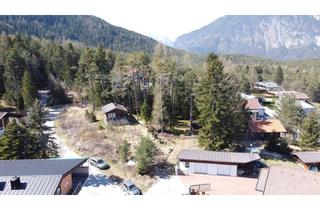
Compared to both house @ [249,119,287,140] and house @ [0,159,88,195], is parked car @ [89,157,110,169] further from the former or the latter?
house @ [249,119,287,140]

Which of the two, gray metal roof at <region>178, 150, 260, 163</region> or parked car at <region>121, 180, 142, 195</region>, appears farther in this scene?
gray metal roof at <region>178, 150, 260, 163</region>

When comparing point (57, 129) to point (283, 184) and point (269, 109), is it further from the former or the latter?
point (269, 109)

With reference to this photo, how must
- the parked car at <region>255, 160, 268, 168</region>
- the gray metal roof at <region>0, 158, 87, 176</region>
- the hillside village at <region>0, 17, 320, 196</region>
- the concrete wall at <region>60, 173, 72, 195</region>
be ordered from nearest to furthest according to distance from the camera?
1. the concrete wall at <region>60, 173, 72, 195</region>
2. the gray metal roof at <region>0, 158, 87, 176</region>
3. the hillside village at <region>0, 17, 320, 196</region>
4. the parked car at <region>255, 160, 268, 168</region>

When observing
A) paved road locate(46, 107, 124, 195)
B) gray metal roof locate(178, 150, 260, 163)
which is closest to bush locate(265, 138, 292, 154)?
gray metal roof locate(178, 150, 260, 163)

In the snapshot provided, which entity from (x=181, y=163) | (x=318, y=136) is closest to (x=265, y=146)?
(x=318, y=136)

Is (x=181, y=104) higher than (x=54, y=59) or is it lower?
lower

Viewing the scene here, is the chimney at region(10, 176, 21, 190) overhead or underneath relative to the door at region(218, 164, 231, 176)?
overhead

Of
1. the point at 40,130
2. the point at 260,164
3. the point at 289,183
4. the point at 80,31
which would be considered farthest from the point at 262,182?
the point at 80,31
